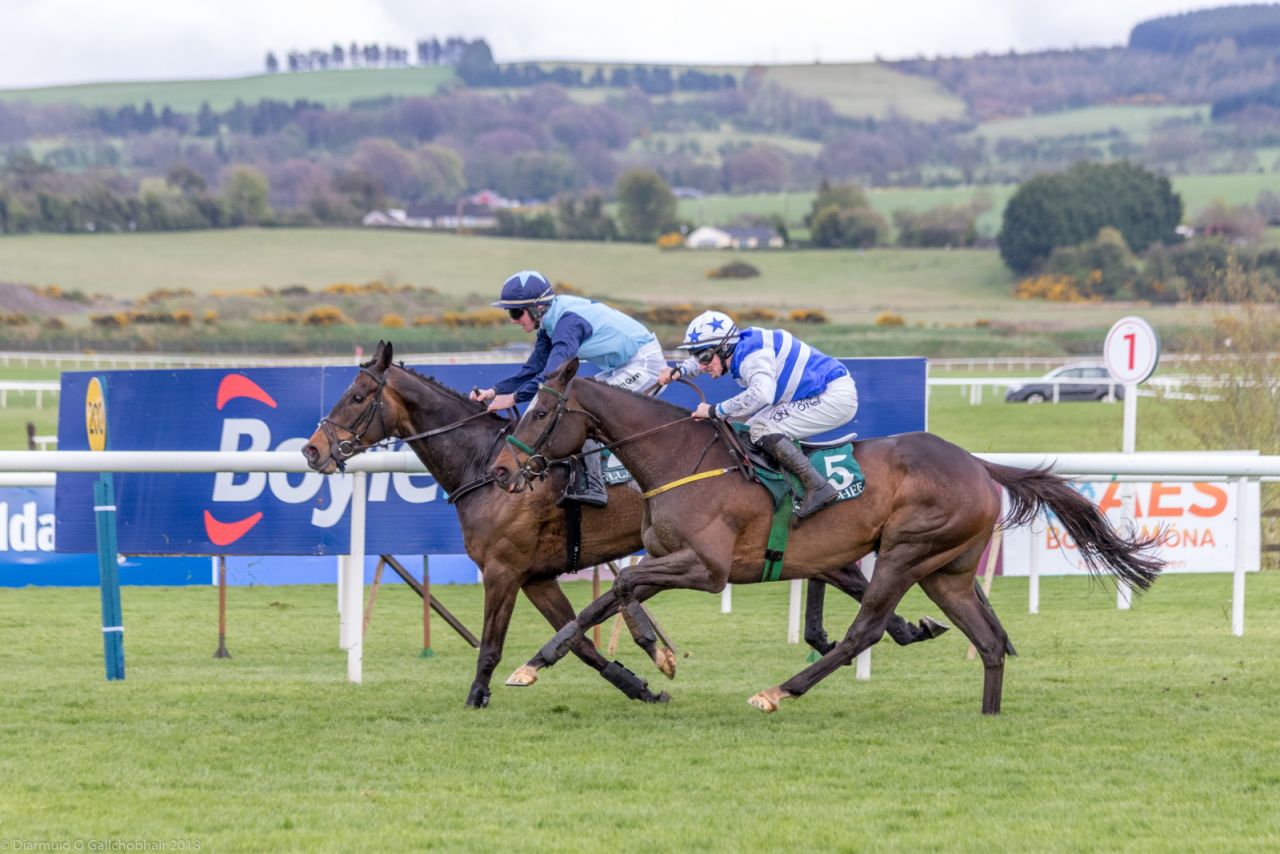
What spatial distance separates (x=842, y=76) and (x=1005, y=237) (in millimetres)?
108263

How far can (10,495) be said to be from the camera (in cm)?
1196

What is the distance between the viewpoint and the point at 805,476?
6309mm

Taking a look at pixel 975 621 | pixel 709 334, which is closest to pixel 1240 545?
pixel 975 621

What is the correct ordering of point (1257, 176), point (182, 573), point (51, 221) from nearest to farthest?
1. point (182, 573)
2. point (51, 221)
3. point (1257, 176)

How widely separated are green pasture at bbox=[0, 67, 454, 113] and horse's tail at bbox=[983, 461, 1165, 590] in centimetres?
15289

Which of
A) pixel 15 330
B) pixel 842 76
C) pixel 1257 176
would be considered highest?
pixel 842 76

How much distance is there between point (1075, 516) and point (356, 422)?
2.95 m

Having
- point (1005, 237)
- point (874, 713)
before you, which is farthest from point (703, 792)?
point (1005, 237)

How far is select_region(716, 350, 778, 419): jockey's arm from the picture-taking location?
6387mm

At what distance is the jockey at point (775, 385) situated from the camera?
251 inches

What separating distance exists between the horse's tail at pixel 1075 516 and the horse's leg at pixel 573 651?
63.1 inches

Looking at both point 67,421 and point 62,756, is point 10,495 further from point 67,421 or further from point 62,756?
point 62,756

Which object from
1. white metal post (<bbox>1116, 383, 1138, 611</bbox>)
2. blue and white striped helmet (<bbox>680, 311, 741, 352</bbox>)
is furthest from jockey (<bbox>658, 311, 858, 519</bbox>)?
white metal post (<bbox>1116, 383, 1138, 611</bbox>)

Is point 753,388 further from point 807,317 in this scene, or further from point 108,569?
point 807,317
